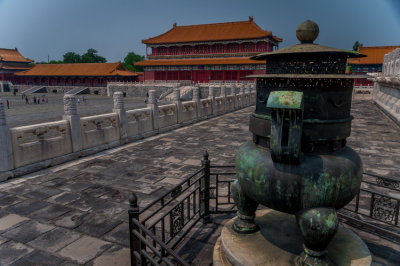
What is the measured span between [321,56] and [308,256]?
182 cm

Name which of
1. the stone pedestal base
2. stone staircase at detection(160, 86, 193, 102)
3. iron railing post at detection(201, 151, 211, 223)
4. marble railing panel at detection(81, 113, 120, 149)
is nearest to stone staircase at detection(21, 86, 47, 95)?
stone staircase at detection(160, 86, 193, 102)

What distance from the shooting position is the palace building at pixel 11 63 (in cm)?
5781

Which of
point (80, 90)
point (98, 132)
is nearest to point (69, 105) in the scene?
point (98, 132)

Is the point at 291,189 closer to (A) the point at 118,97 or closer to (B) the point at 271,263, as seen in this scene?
(B) the point at 271,263

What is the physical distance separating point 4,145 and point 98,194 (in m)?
2.53

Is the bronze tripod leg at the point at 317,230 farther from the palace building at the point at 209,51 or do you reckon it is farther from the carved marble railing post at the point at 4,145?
the palace building at the point at 209,51

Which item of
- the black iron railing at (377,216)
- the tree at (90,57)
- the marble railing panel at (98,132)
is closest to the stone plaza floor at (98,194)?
the marble railing panel at (98,132)

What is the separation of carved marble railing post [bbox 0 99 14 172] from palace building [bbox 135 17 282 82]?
36.6 metres

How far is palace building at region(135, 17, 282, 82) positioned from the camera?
1665 inches

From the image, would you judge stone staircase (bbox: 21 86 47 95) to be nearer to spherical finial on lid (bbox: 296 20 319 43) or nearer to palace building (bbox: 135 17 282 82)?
palace building (bbox: 135 17 282 82)

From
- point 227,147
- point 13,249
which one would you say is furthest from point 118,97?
point 13,249

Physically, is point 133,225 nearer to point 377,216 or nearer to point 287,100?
point 287,100

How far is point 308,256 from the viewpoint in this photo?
2.55 m

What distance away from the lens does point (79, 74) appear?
164 feet
